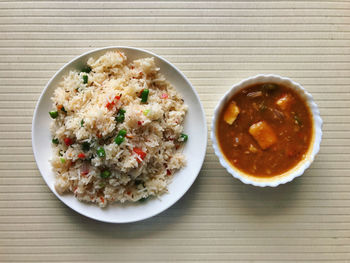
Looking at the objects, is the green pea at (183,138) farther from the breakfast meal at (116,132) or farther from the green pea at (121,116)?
the green pea at (121,116)

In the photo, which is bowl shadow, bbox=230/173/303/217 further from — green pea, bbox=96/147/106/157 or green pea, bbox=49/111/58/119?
green pea, bbox=49/111/58/119

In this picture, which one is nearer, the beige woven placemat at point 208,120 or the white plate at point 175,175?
the white plate at point 175,175

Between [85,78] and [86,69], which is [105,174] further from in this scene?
[86,69]

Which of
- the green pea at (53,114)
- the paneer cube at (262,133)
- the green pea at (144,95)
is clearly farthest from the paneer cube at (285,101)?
the green pea at (53,114)

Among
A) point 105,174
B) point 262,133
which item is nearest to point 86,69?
point 105,174

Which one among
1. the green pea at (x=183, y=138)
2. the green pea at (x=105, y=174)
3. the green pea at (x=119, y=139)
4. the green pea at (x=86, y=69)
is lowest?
the green pea at (x=105, y=174)

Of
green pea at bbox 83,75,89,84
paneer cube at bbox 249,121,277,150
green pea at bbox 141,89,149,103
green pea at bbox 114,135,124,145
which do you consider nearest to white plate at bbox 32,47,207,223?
green pea at bbox 83,75,89,84

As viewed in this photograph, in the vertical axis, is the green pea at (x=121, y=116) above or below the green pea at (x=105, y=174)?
above
